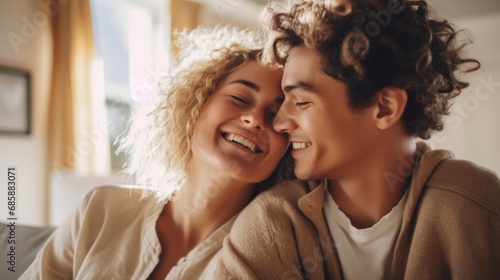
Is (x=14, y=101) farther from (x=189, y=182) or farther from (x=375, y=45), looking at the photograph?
(x=375, y=45)

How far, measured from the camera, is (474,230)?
1018 millimetres

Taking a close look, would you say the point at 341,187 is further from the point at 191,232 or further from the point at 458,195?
the point at 191,232

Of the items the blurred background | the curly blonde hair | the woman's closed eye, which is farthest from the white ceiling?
the woman's closed eye

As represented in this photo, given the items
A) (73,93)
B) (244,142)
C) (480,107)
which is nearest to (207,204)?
(244,142)

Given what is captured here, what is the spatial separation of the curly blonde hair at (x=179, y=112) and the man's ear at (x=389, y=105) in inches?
15.0

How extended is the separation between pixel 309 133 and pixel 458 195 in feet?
1.33

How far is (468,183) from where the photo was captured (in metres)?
1.08

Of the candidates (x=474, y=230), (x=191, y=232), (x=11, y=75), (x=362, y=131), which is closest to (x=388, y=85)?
(x=362, y=131)

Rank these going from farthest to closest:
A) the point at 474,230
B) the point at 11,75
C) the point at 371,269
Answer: the point at 11,75 → the point at 371,269 → the point at 474,230

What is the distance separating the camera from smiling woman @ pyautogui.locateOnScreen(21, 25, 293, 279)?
127 cm

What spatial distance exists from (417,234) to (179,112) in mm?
846

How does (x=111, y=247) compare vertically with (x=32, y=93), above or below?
below

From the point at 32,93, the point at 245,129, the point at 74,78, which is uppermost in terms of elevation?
the point at 74,78

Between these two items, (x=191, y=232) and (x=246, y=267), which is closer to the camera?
(x=246, y=267)
